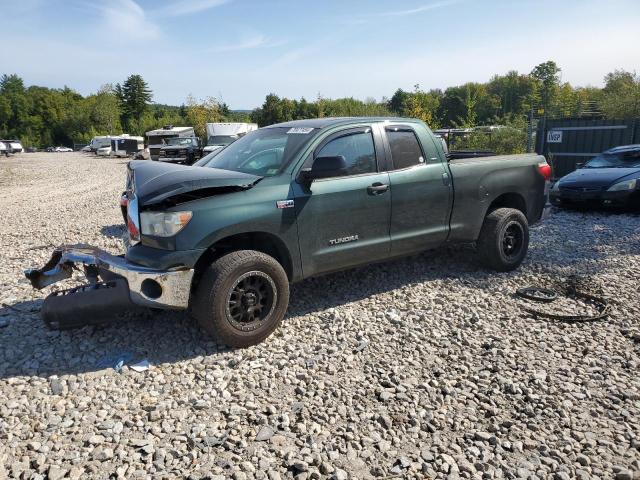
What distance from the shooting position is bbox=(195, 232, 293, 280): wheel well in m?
4.02

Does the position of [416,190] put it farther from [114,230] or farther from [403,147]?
[114,230]

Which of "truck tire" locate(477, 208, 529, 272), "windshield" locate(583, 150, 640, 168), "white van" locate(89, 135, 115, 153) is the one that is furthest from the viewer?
"white van" locate(89, 135, 115, 153)

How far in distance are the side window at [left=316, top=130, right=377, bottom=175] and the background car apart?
22.3ft

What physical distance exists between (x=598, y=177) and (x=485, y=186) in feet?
18.4

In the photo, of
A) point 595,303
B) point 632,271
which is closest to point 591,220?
point 632,271

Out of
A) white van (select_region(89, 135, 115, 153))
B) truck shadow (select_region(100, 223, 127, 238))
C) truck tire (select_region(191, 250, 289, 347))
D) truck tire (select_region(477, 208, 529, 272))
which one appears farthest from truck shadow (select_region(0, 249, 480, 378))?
white van (select_region(89, 135, 115, 153))

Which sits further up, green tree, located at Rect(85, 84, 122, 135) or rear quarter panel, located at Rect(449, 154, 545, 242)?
green tree, located at Rect(85, 84, 122, 135)

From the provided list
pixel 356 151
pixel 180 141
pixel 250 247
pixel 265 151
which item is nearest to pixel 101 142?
pixel 180 141

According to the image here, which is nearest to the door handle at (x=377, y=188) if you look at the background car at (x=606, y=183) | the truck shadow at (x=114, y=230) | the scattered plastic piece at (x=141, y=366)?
the scattered plastic piece at (x=141, y=366)

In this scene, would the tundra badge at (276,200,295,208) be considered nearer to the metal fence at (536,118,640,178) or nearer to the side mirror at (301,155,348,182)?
the side mirror at (301,155,348,182)

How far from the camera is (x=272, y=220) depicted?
13.2 feet

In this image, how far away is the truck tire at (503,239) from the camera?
559 centimetres

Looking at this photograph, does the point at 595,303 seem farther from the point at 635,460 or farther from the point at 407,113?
the point at 407,113

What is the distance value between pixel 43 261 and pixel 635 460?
6.97m
